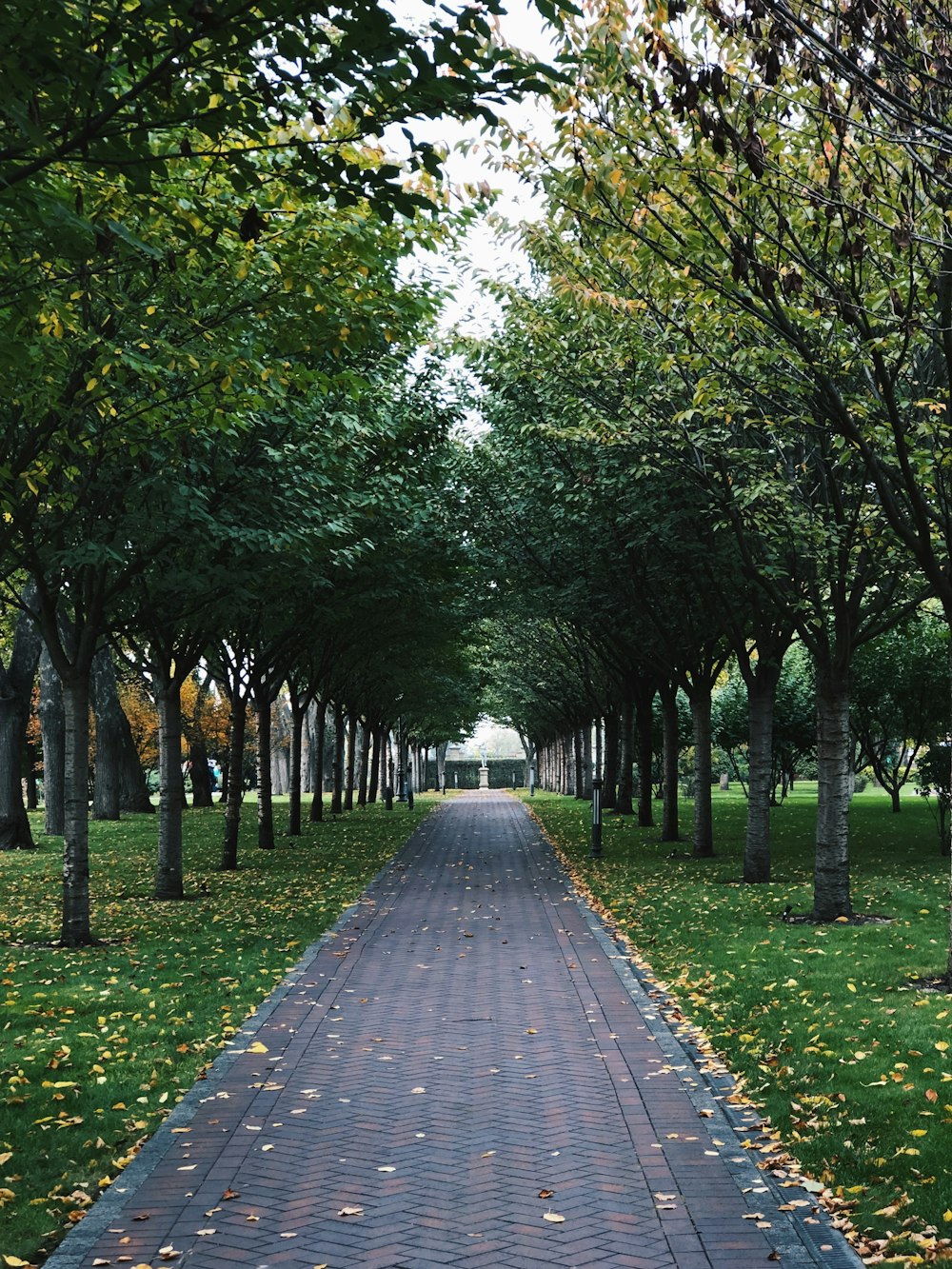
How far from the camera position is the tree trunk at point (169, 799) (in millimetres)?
16375

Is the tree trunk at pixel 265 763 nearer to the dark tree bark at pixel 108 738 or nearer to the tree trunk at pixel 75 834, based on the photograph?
the dark tree bark at pixel 108 738

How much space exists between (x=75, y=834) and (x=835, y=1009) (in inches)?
304

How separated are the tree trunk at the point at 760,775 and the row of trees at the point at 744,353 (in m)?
0.05

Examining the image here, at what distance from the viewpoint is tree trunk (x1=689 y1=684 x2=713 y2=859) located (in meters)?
20.6

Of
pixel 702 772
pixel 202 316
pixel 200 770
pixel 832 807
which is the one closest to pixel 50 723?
pixel 702 772

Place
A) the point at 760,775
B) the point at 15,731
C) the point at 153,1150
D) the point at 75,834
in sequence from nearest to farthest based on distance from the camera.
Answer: the point at 153,1150, the point at 75,834, the point at 760,775, the point at 15,731

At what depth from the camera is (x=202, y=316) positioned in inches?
371

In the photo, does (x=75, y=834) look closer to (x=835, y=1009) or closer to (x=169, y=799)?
(x=169, y=799)

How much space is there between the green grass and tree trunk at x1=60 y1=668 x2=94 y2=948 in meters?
0.36

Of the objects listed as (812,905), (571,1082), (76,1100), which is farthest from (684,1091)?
(812,905)

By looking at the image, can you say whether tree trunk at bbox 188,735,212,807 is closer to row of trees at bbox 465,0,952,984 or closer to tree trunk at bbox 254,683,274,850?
tree trunk at bbox 254,683,274,850

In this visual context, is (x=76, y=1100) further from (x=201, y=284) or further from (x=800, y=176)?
(x=800, y=176)

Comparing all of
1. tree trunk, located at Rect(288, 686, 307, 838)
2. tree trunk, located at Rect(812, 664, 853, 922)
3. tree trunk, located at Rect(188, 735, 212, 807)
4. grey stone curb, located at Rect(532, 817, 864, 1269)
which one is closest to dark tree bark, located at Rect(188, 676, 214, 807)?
tree trunk, located at Rect(188, 735, 212, 807)

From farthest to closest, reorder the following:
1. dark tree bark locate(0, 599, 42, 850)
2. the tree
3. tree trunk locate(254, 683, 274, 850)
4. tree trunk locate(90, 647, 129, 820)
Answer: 1. tree trunk locate(90, 647, 129, 820)
2. the tree
3. dark tree bark locate(0, 599, 42, 850)
4. tree trunk locate(254, 683, 274, 850)
